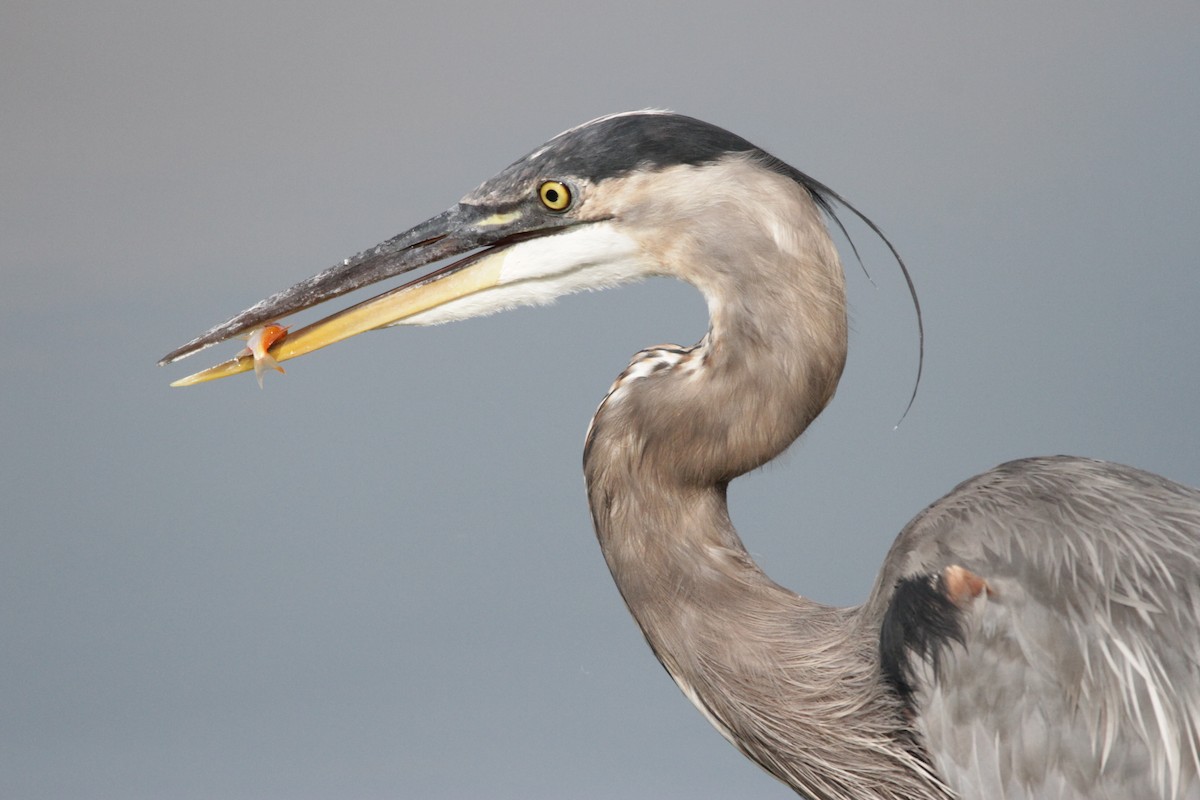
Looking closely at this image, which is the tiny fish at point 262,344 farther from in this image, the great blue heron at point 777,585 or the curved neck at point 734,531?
the curved neck at point 734,531

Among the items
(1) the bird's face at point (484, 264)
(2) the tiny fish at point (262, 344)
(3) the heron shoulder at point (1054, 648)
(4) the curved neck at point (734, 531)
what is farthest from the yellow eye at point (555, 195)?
(3) the heron shoulder at point (1054, 648)

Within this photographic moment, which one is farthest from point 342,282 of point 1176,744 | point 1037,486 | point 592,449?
point 1176,744

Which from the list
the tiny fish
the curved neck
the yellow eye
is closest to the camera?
the curved neck

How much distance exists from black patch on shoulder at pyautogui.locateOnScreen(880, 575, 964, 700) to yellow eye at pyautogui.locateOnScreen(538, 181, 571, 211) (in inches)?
34.9

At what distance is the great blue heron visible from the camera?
2.22m

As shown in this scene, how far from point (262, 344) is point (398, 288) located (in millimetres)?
281

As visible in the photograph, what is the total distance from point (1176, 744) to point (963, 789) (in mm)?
338

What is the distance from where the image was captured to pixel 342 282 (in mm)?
2650

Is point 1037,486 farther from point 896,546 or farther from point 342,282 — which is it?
point 342,282

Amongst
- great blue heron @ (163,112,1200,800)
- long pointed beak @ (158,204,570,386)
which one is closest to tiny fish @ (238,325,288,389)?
long pointed beak @ (158,204,570,386)

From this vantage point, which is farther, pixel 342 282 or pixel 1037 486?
pixel 342 282

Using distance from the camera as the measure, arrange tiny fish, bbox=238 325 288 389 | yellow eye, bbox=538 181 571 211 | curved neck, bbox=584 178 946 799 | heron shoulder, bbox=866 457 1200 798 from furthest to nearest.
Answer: tiny fish, bbox=238 325 288 389 < yellow eye, bbox=538 181 571 211 < curved neck, bbox=584 178 946 799 < heron shoulder, bbox=866 457 1200 798

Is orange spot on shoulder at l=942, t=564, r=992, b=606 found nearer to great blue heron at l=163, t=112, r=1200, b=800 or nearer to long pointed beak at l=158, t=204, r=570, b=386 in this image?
great blue heron at l=163, t=112, r=1200, b=800

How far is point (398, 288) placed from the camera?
266 centimetres
